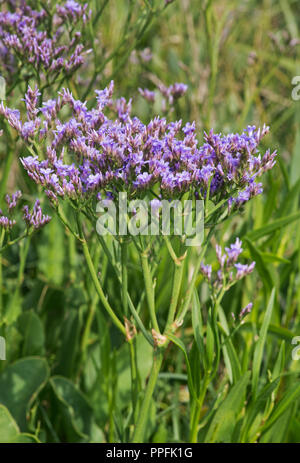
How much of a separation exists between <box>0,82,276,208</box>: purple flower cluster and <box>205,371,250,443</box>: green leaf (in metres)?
0.54

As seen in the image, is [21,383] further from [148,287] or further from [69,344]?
[148,287]

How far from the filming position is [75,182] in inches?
51.0

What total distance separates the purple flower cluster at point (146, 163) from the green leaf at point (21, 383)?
69cm

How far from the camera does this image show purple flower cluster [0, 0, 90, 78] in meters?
1.68

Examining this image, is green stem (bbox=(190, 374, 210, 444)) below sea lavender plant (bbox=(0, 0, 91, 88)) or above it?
below

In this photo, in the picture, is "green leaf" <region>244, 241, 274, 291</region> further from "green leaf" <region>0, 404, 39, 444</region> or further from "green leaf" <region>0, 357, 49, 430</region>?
"green leaf" <region>0, 404, 39, 444</region>

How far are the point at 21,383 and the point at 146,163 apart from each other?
0.88 meters

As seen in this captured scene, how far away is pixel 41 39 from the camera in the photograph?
177cm

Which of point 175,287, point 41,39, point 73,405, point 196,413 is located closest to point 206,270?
point 175,287

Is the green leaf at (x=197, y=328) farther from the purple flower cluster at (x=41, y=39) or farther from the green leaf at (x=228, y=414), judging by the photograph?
the purple flower cluster at (x=41, y=39)

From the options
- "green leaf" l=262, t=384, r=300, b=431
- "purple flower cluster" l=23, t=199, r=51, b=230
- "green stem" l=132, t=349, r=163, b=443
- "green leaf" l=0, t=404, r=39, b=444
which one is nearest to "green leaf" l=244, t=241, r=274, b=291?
"green leaf" l=262, t=384, r=300, b=431
